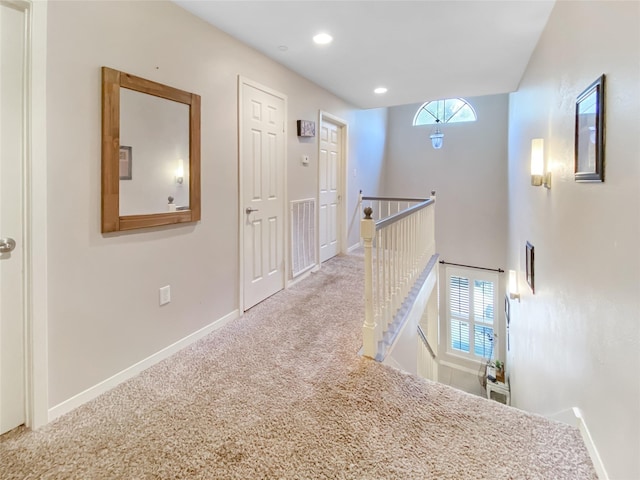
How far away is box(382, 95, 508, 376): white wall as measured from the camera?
660 cm

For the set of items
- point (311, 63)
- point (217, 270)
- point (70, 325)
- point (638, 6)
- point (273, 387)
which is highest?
point (311, 63)

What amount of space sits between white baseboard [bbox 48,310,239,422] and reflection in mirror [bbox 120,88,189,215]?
93 centimetres

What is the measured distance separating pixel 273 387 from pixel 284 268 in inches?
71.3

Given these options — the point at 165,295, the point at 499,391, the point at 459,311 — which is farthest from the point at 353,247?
the point at 165,295

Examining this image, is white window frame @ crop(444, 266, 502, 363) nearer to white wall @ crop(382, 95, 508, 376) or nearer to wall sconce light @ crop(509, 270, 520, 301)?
white wall @ crop(382, 95, 508, 376)

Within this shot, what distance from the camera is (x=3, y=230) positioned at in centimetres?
159

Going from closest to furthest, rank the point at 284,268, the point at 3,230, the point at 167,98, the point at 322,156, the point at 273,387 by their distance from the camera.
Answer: the point at 3,230 → the point at 273,387 → the point at 167,98 → the point at 284,268 → the point at 322,156

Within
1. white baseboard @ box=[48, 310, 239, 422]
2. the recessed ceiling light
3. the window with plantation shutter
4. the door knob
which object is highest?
the recessed ceiling light

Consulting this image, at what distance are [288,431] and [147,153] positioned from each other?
176 centimetres

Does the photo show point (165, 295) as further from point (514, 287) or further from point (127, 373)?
point (514, 287)

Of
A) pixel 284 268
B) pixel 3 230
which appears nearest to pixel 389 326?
pixel 284 268

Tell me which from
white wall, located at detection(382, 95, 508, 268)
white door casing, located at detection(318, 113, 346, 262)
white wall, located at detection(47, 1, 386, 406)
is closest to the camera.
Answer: white wall, located at detection(47, 1, 386, 406)

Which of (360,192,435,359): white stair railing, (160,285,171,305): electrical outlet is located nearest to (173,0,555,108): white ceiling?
(360,192,435,359): white stair railing

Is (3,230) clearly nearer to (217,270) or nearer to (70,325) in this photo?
(70,325)
